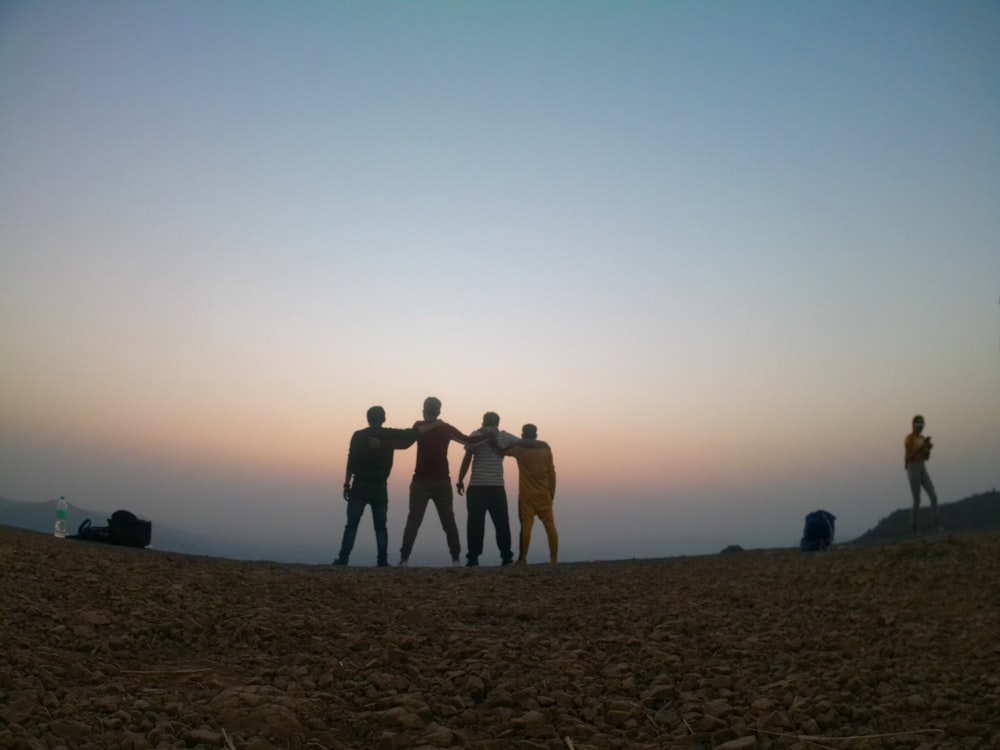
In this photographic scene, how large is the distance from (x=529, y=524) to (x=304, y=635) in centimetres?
533

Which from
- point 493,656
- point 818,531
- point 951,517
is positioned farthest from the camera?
point 951,517

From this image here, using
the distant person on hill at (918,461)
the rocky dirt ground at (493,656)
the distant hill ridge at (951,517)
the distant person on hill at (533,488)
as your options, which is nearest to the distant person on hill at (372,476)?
the distant person on hill at (533,488)

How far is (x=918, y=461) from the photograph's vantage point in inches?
521

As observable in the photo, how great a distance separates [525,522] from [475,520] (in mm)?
658

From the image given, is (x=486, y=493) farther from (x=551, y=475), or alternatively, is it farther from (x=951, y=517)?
(x=951, y=517)

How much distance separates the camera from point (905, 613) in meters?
6.97

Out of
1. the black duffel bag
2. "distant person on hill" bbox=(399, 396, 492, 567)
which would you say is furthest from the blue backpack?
the black duffel bag

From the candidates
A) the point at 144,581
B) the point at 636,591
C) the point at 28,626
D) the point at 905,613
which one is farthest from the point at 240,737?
the point at 905,613

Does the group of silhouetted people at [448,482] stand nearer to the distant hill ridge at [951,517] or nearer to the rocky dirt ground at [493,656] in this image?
the rocky dirt ground at [493,656]

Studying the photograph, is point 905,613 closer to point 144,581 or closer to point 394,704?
point 394,704

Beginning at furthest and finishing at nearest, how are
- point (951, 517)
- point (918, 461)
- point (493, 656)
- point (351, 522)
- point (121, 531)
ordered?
point (951, 517) < point (918, 461) < point (351, 522) < point (121, 531) < point (493, 656)

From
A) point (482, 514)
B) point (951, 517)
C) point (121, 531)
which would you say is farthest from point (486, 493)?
point (951, 517)

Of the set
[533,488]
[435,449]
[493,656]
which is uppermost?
[435,449]

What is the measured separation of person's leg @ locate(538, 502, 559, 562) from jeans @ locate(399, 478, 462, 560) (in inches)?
44.9
